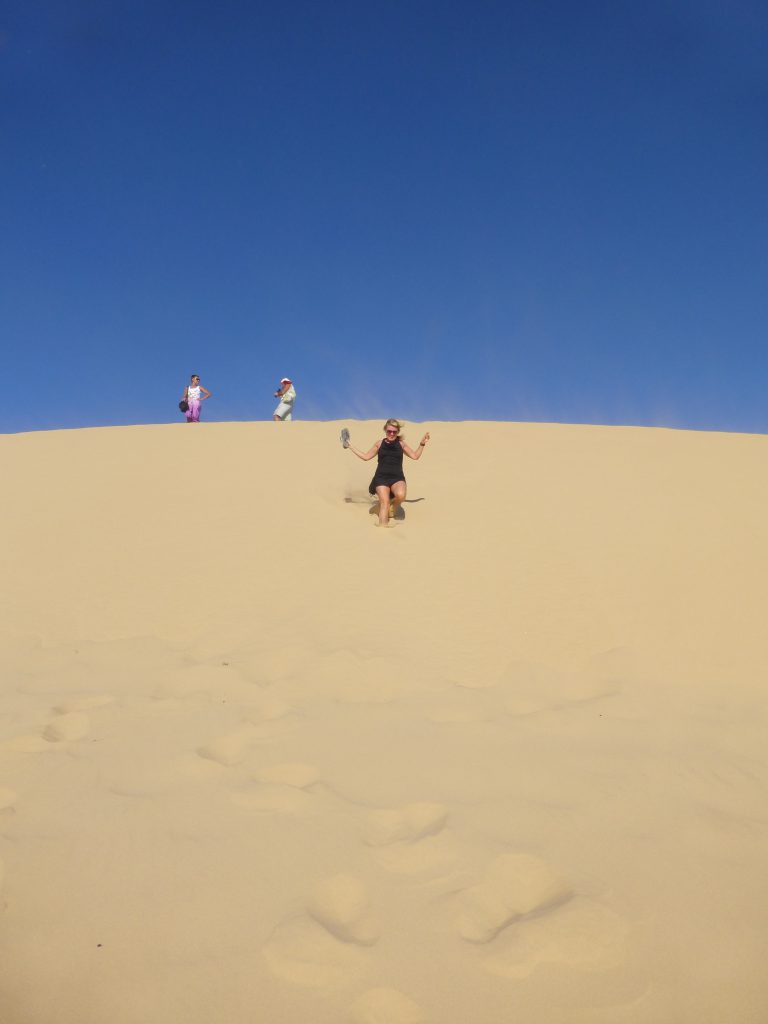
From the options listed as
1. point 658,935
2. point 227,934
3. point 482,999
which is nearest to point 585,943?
point 658,935

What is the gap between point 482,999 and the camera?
161 cm

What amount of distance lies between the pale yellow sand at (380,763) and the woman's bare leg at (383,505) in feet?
0.60

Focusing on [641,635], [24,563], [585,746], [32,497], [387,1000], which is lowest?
[387,1000]

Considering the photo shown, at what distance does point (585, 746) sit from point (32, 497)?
256 inches

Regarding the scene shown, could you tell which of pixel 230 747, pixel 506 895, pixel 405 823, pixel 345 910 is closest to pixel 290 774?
pixel 230 747

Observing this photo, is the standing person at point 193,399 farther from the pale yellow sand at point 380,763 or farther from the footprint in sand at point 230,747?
the footprint in sand at point 230,747

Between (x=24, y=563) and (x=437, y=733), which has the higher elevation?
(x=24, y=563)

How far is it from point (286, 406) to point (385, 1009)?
37.7ft

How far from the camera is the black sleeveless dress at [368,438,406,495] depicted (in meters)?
6.53

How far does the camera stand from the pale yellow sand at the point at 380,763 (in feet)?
5.52

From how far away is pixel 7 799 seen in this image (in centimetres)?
240

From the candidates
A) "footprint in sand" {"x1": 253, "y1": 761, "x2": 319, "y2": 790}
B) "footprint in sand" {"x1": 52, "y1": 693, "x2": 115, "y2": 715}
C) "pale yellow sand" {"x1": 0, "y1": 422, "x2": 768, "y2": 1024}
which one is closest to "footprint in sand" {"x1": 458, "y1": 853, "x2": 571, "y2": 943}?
"pale yellow sand" {"x1": 0, "y1": 422, "x2": 768, "y2": 1024}

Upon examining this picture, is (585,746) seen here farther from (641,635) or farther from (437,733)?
(641,635)

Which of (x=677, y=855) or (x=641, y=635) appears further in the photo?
(x=641, y=635)
